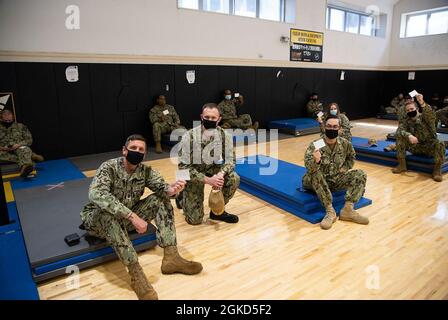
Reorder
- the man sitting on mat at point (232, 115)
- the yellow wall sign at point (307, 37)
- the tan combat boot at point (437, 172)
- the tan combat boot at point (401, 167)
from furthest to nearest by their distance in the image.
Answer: the yellow wall sign at point (307, 37) < the man sitting on mat at point (232, 115) < the tan combat boot at point (401, 167) < the tan combat boot at point (437, 172)

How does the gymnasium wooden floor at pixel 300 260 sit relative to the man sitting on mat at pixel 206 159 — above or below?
below

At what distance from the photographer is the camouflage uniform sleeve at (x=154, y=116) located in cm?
670

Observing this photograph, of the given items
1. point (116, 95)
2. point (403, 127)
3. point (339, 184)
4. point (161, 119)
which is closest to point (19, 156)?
point (116, 95)

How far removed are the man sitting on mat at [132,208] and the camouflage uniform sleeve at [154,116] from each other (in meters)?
4.24

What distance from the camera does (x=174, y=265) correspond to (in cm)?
247

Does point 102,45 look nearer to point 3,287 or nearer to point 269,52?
Answer: point 269,52

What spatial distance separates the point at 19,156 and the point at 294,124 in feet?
20.3

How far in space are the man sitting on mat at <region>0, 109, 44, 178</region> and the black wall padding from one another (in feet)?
1.50

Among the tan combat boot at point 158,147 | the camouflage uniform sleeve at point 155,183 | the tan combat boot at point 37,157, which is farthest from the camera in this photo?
the tan combat boot at point 158,147

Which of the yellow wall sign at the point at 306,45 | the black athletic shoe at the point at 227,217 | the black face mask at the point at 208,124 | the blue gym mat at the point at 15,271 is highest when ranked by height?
the yellow wall sign at the point at 306,45

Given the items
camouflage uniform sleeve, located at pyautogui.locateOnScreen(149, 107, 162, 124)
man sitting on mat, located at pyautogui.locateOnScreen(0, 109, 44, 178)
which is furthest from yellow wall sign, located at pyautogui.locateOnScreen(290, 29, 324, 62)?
man sitting on mat, located at pyautogui.locateOnScreen(0, 109, 44, 178)

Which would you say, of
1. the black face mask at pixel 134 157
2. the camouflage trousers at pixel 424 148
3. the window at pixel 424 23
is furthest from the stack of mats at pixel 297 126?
the black face mask at pixel 134 157

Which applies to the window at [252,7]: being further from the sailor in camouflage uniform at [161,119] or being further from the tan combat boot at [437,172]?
the tan combat boot at [437,172]

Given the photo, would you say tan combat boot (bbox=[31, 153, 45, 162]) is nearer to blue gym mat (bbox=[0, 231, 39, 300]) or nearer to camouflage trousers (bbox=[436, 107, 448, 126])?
blue gym mat (bbox=[0, 231, 39, 300])
